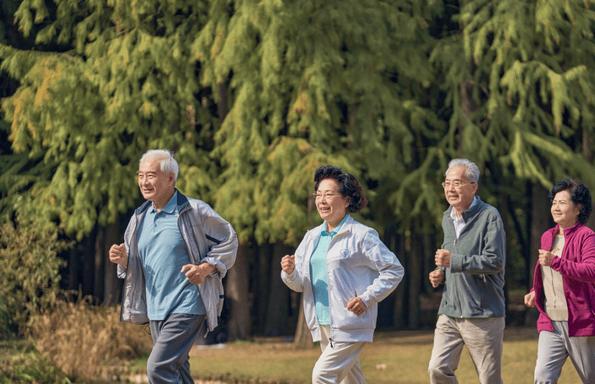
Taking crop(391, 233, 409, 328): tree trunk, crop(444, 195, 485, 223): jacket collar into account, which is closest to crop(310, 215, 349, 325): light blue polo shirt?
crop(444, 195, 485, 223): jacket collar

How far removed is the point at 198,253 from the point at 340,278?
3.48ft

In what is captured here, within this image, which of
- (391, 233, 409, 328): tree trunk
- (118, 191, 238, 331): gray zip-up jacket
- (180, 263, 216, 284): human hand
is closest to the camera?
(180, 263, 216, 284): human hand

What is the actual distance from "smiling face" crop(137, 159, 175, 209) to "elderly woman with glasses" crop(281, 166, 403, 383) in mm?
1025

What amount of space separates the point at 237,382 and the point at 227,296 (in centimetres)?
1069

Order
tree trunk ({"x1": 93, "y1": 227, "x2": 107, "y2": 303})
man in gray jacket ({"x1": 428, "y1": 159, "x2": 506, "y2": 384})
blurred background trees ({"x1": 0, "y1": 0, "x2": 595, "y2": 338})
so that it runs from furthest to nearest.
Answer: tree trunk ({"x1": 93, "y1": 227, "x2": 107, "y2": 303})
blurred background trees ({"x1": 0, "y1": 0, "x2": 595, "y2": 338})
man in gray jacket ({"x1": 428, "y1": 159, "x2": 506, "y2": 384})

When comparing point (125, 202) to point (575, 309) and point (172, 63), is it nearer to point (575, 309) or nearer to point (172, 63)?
point (172, 63)

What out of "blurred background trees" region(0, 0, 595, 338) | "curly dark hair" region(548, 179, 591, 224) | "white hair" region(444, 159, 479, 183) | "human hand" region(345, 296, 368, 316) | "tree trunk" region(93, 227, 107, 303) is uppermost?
"blurred background trees" region(0, 0, 595, 338)

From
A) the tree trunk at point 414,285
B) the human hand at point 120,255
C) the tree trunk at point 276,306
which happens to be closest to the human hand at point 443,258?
the human hand at point 120,255

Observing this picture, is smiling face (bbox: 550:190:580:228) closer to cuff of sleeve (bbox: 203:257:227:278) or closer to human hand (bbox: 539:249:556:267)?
human hand (bbox: 539:249:556:267)

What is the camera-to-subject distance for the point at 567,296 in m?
10.4

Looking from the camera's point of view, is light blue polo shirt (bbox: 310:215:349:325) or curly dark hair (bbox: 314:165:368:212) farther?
curly dark hair (bbox: 314:165:368:212)

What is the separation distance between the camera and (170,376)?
32.3 feet

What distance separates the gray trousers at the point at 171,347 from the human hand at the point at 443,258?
176 centimetres

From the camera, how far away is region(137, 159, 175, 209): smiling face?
1001cm
